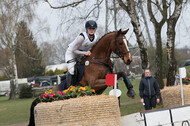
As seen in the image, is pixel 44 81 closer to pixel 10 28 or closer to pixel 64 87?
pixel 10 28

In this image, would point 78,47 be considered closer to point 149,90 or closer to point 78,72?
point 78,72

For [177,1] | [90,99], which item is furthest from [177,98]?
[177,1]

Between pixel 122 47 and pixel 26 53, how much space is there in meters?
23.9

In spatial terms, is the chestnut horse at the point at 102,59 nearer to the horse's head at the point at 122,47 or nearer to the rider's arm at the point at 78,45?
the horse's head at the point at 122,47

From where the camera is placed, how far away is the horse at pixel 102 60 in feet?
19.0

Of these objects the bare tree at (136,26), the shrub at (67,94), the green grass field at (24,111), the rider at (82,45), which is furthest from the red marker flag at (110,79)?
the bare tree at (136,26)

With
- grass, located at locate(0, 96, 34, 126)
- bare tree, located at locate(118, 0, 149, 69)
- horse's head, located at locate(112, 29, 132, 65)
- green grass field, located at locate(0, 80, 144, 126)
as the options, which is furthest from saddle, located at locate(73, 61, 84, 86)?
grass, located at locate(0, 96, 34, 126)

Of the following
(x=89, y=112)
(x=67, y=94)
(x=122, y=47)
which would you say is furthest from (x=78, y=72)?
(x=89, y=112)

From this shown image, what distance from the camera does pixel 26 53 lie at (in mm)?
28422

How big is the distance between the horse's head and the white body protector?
1.75 ft

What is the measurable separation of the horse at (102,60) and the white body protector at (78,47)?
5.7 inches

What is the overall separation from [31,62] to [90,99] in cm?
3909

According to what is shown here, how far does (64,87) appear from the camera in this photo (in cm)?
643

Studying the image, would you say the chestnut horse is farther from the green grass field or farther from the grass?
the grass
